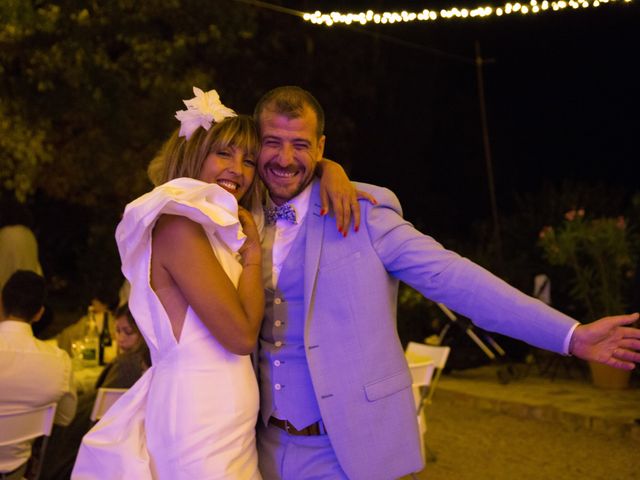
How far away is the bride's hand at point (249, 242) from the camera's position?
2.75 meters

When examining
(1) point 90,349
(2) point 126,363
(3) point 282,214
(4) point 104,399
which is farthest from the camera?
(1) point 90,349

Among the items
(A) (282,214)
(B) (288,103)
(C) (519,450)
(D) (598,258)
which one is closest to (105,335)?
(C) (519,450)

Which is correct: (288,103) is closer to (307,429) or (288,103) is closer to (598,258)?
(307,429)

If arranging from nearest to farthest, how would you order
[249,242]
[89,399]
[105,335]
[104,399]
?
1. [249,242]
2. [104,399]
3. [89,399]
4. [105,335]

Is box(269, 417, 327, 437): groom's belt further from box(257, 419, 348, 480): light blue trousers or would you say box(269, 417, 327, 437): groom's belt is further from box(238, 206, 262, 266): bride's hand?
box(238, 206, 262, 266): bride's hand

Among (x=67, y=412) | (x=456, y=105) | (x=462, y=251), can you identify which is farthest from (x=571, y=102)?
(x=67, y=412)

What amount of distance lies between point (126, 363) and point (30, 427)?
0.81m

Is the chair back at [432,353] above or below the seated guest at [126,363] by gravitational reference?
below

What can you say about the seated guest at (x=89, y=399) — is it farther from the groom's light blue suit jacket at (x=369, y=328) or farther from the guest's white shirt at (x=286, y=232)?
the groom's light blue suit jacket at (x=369, y=328)

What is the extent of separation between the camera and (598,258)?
996 cm

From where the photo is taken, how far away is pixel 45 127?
10.5 metres

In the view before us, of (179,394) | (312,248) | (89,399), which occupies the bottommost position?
(89,399)

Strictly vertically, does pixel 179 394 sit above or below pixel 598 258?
above

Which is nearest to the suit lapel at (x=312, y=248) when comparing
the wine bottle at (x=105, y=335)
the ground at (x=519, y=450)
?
the wine bottle at (x=105, y=335)
